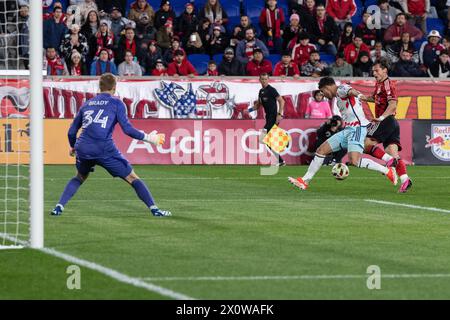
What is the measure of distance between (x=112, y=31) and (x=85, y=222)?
1492cm

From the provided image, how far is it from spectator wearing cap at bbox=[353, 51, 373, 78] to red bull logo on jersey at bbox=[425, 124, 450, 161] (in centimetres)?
281

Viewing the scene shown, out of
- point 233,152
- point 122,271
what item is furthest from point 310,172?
point 122,271

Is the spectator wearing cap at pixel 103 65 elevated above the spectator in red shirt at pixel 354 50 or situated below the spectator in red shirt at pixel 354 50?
below

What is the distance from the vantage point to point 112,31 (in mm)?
27625

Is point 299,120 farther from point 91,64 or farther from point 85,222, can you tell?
point 85,222

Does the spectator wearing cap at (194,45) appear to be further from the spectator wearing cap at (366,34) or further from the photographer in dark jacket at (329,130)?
the photographer in dark jacket at (329,130)

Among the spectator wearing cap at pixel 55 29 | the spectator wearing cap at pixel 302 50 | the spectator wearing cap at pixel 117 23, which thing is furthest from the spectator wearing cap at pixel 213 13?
the spectator wearing cap at pixel 55 29

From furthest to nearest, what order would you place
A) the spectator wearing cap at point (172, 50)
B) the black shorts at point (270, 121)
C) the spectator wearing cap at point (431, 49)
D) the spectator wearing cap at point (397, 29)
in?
the spectator wearing cap at point (397, 29) → the spectator wearing cap at point (431, 49) → the spectator wearing cap at point (172, 50) → the black shorts at point (270, 121)

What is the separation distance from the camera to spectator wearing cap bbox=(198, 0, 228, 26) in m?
28.9

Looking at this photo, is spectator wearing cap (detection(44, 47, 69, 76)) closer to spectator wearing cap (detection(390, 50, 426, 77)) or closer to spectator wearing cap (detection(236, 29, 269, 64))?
spectator wearing cap (detection(236, 29, 269, 64))

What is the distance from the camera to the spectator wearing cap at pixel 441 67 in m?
29.0

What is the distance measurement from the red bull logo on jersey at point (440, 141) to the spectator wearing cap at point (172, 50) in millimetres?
6052

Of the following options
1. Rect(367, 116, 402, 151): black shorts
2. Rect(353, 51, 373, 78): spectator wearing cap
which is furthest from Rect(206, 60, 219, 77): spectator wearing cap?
Rect(367, 116, 402, 151): black shorts

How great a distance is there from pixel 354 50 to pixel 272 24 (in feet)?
7.06
